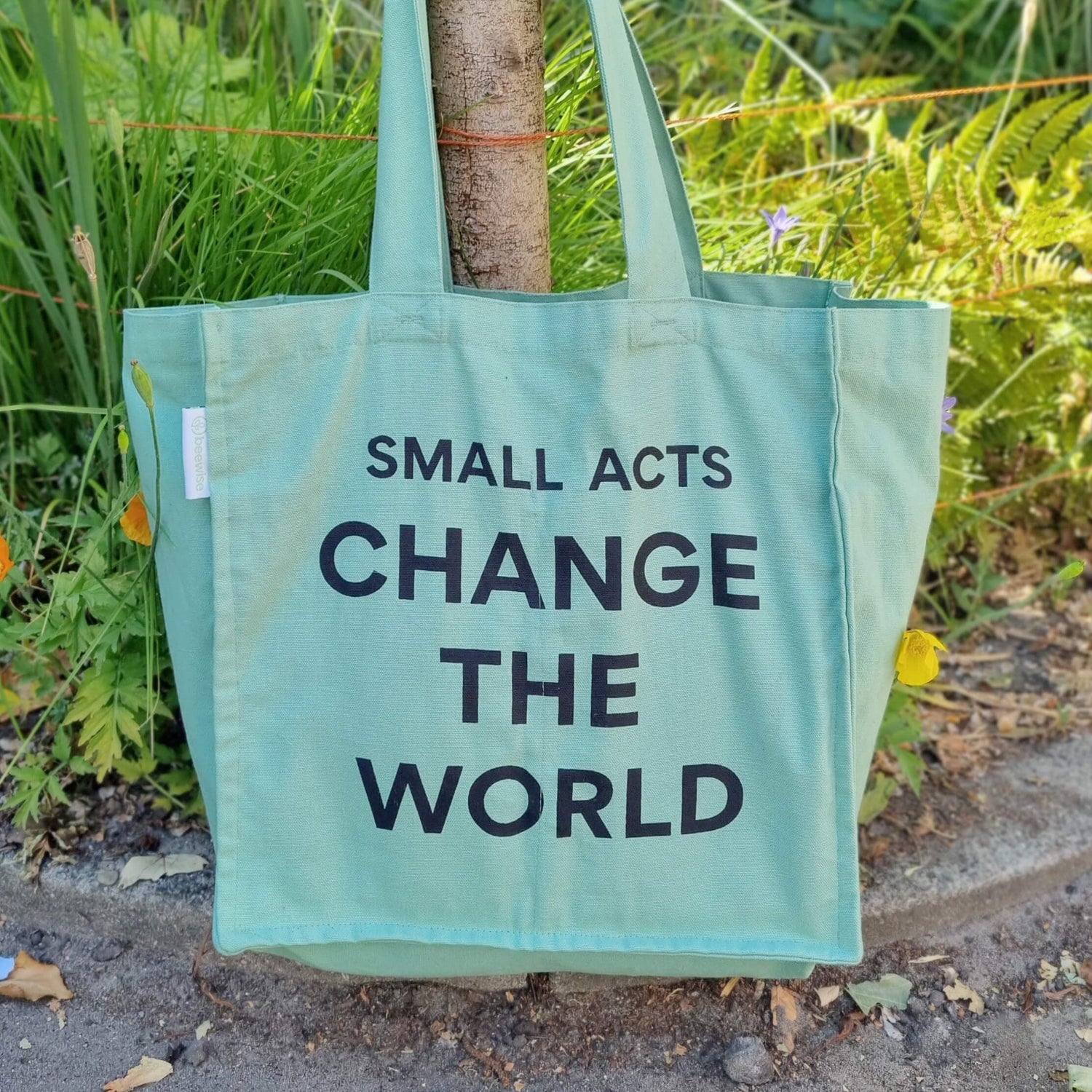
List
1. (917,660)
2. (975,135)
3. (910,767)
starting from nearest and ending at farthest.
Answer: (917,660) → (910,767) → (975,135)

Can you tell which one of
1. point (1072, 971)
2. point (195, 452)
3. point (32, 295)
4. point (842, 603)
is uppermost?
point (32, 295)

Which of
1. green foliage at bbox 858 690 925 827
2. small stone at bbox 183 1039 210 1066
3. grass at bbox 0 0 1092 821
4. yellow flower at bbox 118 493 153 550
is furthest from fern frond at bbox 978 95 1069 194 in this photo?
small stone at bbox 183 1039 210 1066

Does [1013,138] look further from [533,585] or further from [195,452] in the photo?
[195,452]

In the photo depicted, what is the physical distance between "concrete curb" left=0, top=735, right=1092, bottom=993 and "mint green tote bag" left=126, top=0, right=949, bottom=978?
34cm

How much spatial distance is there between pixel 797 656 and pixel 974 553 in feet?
4.50

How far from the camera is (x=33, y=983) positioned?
4.53ft

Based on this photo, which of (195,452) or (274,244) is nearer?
(195,452)

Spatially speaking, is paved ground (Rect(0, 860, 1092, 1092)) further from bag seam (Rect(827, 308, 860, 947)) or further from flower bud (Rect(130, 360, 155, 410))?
flower bud (Rect(130, 360, 155, 410))

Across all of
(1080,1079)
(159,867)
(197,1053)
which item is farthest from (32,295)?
(1080,1079)

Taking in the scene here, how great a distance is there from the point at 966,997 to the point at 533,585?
0.90 meters

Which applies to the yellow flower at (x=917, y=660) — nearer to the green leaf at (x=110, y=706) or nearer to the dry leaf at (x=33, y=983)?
the green leaf at (x=110, y=706)

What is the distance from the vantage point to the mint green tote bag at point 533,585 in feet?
3.71

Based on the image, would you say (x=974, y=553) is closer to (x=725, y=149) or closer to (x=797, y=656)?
(x=725, y=149)

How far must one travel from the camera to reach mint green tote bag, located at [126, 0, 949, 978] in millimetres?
1131
